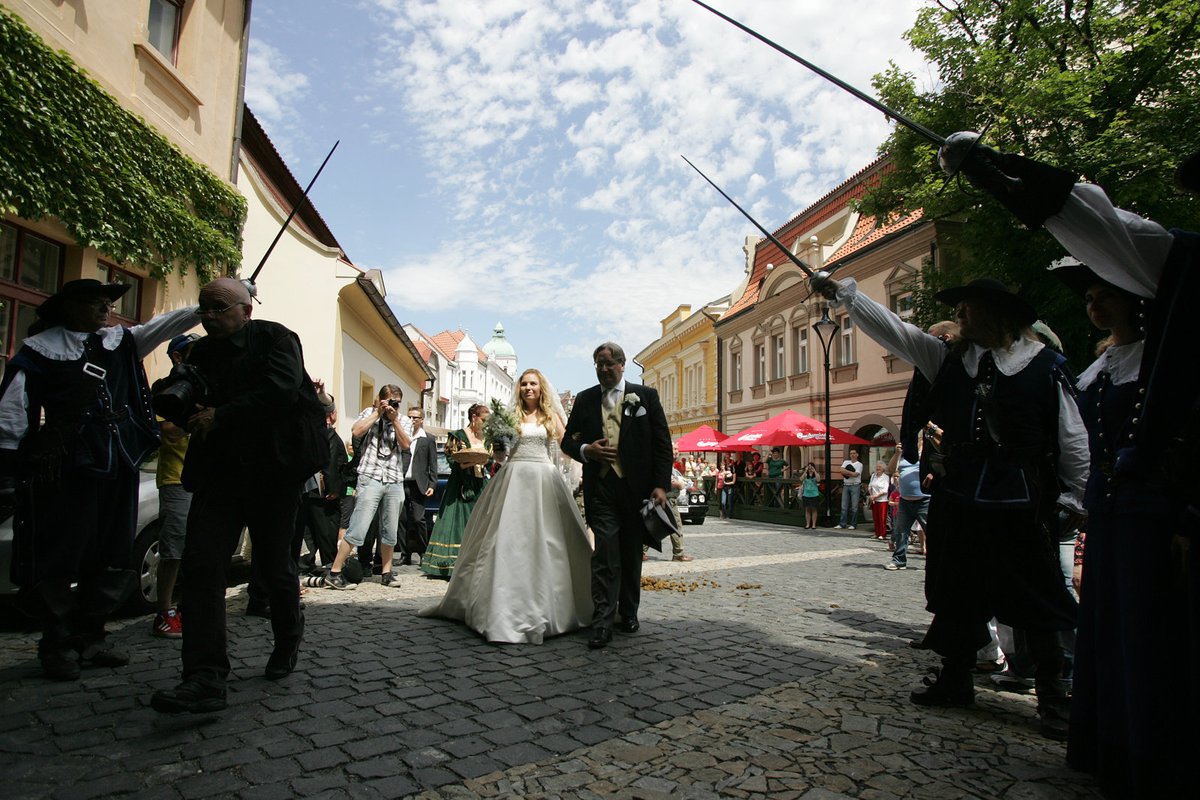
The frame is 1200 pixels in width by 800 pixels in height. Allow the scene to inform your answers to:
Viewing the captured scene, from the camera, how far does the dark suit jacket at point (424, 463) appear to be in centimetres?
859

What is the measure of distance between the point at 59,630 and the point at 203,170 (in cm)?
786

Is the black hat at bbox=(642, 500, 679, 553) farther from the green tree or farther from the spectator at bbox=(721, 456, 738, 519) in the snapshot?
the spectator at bbox=(721, 456, 738, 519)

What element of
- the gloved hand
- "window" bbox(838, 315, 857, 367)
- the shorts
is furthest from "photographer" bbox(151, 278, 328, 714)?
"window" bbox(838, 315, 857, 367)

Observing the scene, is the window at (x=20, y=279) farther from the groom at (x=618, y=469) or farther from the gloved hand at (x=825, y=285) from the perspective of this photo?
the gloved hand at (x=825, y=285)

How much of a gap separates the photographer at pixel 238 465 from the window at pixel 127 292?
231 inches

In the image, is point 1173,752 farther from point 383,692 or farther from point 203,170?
point 203,170

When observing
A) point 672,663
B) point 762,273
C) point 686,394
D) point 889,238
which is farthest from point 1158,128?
point 686,394

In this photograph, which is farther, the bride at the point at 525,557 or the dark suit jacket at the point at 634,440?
the dark suit jacket at the point at 634,440

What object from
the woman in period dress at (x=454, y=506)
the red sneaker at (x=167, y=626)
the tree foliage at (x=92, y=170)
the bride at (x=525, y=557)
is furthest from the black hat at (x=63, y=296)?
the woman in period dress at (x=454, y=506)

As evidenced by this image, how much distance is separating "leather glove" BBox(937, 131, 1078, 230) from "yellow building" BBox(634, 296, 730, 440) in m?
34.2

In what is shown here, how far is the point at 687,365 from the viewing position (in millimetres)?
45156

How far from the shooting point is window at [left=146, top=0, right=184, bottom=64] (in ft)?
31.1

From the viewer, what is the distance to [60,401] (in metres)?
3.92

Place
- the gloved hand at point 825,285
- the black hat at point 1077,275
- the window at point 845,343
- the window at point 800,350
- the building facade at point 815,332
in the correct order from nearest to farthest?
the black hat at point 1077,275 → the gloved hand at point 825,285 → the building facade at point 815,332 → the window at point 845,343 → the window at point 800,350
